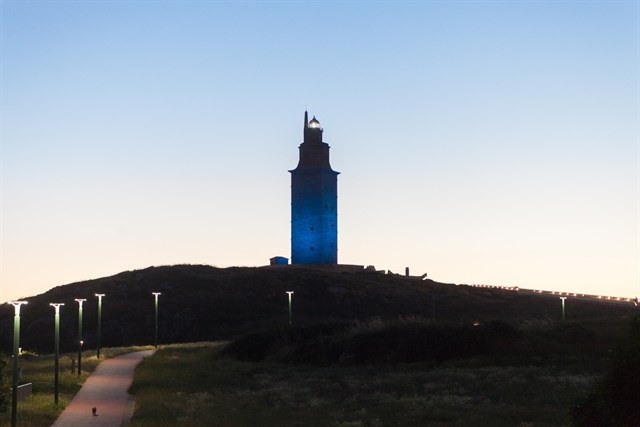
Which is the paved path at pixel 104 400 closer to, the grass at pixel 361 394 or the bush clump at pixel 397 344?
the grass at pixel 361 394

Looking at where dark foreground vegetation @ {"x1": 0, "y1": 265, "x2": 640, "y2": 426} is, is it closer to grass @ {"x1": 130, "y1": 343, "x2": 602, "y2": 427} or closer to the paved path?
grass @ {"x1": 130, "y1": 343, "x2": 602, "y2": 427}

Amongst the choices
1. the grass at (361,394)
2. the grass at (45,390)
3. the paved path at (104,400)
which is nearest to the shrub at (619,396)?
→ the grass at (361,394)

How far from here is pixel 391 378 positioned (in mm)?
38500

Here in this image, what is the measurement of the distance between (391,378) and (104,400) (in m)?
13.9

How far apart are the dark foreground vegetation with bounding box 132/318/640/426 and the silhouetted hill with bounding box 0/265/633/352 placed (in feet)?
106

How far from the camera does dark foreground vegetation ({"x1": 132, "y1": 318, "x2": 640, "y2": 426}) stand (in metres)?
26.6

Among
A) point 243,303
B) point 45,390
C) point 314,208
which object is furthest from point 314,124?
point 45,390

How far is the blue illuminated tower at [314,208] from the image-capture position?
125 m

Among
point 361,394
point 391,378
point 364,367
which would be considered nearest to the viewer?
point 361,394

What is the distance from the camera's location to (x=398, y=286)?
377 feet

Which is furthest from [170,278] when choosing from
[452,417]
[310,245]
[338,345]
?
[452,417]

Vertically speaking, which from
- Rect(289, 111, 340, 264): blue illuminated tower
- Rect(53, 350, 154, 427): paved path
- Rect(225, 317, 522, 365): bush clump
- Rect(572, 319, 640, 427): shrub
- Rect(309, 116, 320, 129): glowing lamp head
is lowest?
Rect(53, 350, 154, 427): paved path

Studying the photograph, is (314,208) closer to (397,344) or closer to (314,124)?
(314,124)

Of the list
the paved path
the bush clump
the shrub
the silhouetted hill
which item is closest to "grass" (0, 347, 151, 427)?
the paved path
